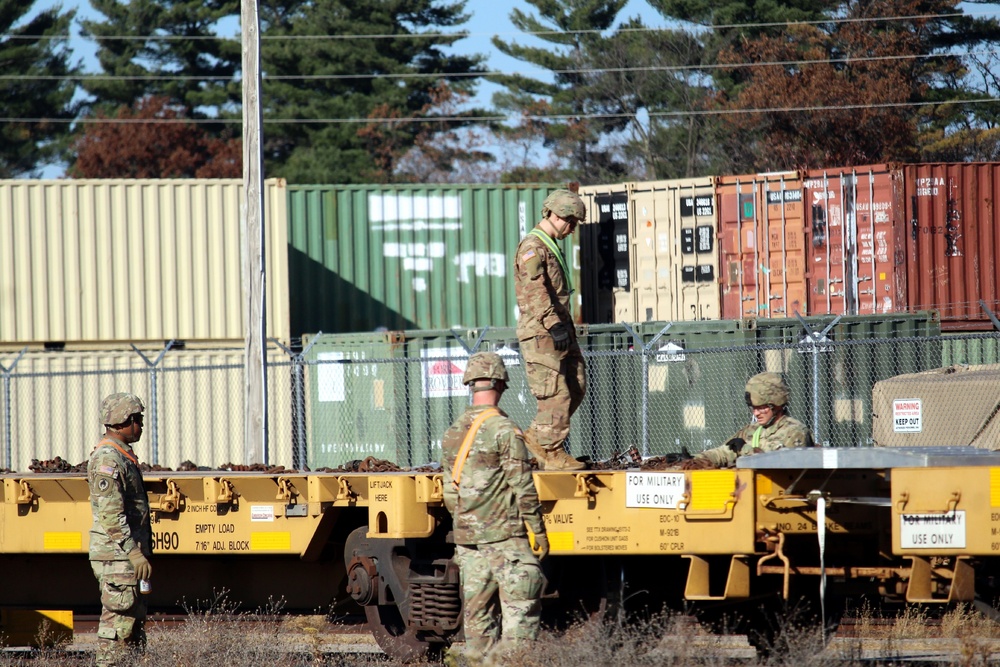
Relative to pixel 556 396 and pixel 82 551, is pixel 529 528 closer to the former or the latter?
pixel 556 396

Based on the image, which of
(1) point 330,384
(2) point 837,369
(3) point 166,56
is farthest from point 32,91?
(2) point 837,369

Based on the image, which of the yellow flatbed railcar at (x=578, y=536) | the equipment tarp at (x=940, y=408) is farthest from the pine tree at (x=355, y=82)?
the yellow flatbed railcar at (x=578, y=536)

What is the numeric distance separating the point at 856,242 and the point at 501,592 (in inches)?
533

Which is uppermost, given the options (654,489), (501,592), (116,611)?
(654,489)

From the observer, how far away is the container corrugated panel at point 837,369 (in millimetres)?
14023

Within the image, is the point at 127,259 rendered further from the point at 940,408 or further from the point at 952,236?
the point at 940,408

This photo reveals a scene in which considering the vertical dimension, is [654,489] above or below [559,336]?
below

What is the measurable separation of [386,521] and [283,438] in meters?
9.79

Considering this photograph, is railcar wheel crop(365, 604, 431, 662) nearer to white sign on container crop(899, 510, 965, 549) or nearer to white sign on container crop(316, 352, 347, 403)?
white sign on container crop(899, 510, 965, 549)

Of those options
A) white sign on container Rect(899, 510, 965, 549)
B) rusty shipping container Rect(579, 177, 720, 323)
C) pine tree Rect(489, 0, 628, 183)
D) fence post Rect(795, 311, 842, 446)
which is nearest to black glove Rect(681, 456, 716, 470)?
white sign on container Rect(899, 510, 965, 549)

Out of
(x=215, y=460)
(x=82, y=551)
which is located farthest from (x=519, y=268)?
(x=215, y=460)

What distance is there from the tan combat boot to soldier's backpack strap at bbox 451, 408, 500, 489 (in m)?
0.90

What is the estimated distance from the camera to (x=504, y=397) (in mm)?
15000

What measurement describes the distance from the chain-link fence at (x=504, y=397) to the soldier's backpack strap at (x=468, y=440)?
233 inches
